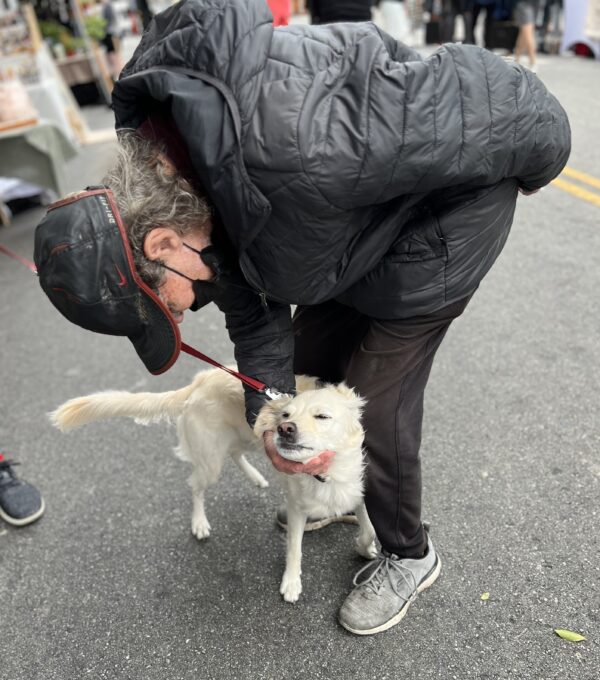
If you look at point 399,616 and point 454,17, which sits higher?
point 399,616

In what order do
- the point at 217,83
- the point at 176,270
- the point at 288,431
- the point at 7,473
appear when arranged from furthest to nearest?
the point at 7,473, the point at 288,431, the point at 176,270, the point at 217,83

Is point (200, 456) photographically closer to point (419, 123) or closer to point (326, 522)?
point (326, 522)

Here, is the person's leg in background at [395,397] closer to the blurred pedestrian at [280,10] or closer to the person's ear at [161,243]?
the person's ear at [161,243]

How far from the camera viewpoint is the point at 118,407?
7.06 feet

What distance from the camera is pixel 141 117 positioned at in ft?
4.64

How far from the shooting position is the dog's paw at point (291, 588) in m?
2.02

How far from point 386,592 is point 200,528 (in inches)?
30.6

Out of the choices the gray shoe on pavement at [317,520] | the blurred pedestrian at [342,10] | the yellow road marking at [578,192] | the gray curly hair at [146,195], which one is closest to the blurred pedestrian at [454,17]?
the blurred pedestrian at [342,10]

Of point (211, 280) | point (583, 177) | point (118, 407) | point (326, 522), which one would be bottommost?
point (583, 177)

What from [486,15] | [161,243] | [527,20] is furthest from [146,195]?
[486,15]

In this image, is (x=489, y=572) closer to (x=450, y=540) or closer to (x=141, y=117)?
(x=450, y=540)

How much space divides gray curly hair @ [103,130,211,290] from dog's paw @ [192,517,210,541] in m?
1.27

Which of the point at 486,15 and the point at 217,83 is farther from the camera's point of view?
the point at 486,15

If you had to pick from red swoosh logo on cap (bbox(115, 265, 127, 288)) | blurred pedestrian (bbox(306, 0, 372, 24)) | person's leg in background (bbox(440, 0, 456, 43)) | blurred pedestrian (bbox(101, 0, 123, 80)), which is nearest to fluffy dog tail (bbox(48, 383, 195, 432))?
red swoosh logo on cap (bbox(115, 265, 127, 288))
